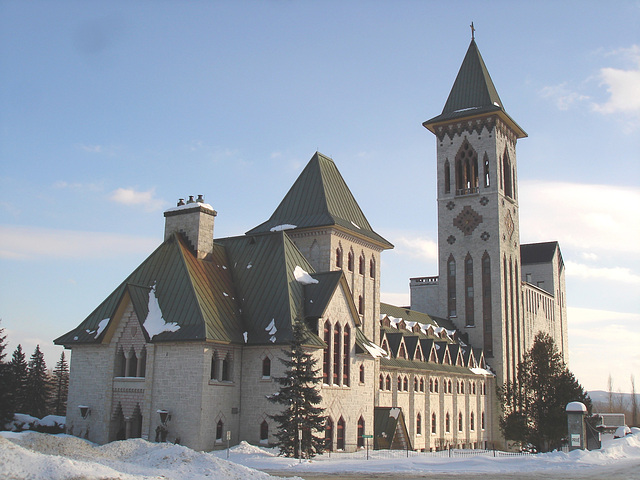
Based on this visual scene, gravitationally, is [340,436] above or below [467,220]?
below

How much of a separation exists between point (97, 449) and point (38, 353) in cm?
3490

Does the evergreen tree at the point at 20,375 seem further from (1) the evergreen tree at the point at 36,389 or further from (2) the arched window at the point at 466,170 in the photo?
(2) the arched window at the point at 466,170

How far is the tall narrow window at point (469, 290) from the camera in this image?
7156 cm

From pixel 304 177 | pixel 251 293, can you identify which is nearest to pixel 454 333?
pixel 304 177

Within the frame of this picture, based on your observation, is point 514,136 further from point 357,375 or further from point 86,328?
point 86,328

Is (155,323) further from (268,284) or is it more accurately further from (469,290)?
(469,290)

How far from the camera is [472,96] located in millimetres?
74250

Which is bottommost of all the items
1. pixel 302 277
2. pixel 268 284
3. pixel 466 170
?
pixel 268 284

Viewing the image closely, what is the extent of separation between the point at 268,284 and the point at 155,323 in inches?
265

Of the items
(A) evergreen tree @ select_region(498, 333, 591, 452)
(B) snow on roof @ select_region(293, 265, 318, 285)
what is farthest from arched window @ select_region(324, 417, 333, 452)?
(A) evergreen tree @ select_region(498, 333, 591, 452)

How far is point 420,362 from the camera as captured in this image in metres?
54.9

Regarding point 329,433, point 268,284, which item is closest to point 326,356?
point 329,433

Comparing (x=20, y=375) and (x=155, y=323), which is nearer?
(x=155, y=323)

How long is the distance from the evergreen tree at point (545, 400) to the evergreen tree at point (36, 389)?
1414 inches
